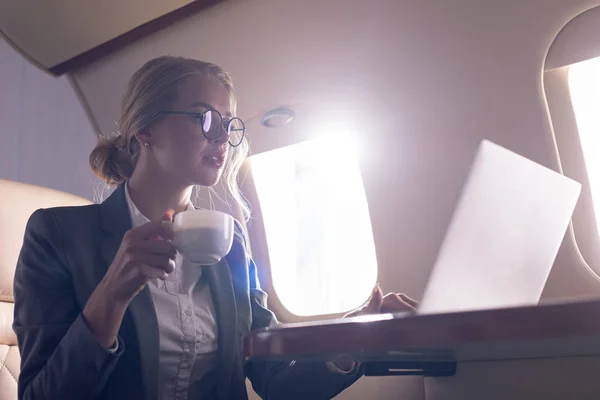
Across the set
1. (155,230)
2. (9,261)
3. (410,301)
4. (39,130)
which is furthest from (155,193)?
(39,130)

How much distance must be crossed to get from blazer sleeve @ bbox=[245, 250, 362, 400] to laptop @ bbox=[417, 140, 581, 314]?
30 centimetres

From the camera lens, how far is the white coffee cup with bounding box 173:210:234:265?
99cm

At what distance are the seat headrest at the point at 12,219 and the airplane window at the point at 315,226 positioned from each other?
2.38 ft

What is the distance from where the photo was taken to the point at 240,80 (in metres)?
1.92

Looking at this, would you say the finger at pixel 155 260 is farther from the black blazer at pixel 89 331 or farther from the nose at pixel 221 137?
the nose at pixel 221 137

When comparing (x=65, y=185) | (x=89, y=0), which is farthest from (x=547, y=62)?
(x=65, y=185)

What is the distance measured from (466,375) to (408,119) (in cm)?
71

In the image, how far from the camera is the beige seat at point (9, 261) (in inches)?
65.5

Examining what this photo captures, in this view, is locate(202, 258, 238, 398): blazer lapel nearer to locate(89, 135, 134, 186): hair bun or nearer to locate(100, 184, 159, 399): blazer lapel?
locate(100, 184, 159, 399): blazer lapel

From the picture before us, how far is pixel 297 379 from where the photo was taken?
1251mm

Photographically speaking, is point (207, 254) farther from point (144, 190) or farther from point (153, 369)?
→ point (144, 190)

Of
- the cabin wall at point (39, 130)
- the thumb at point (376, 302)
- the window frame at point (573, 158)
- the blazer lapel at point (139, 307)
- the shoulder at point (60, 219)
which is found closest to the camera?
the thumb at point (376, 302)

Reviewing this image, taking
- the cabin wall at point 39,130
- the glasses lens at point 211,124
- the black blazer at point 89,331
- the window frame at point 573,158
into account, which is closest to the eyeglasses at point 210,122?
the glasses lens at point 211,124

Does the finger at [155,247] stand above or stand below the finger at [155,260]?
above
